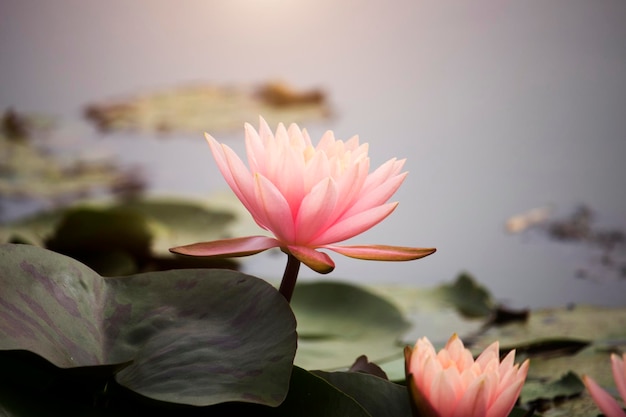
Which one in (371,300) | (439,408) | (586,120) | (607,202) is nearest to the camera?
(439,408)

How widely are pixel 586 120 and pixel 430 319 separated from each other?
82 cm

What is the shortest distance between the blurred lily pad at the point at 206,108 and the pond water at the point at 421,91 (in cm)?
3

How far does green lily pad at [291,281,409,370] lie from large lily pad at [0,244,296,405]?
0.31m

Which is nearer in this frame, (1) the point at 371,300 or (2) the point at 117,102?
(1) the point at 371,300

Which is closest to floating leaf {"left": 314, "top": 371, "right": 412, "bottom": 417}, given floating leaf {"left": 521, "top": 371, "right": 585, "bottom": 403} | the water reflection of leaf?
floating leaf {"left": 521, "top": 371, "right": 585, "bottom": 403}

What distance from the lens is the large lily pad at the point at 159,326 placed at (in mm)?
416

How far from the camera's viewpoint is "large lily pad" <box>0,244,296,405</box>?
1.37 feet

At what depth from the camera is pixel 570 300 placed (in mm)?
1041

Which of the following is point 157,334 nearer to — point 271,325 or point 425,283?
point 271,325

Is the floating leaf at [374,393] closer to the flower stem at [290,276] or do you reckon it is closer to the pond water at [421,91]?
the flower stem at [290,276]

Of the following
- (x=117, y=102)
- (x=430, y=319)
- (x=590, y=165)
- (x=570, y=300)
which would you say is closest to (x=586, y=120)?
(x=590, y=165)

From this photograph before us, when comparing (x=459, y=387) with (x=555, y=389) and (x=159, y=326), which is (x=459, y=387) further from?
(x=555, y=389)

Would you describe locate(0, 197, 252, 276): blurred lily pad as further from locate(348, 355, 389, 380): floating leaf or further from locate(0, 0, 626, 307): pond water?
locate(348, 355, 389, 380): floating leaf

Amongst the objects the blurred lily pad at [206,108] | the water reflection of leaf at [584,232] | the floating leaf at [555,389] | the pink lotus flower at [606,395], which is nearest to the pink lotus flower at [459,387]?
the pink lotus flower at [606,395]
